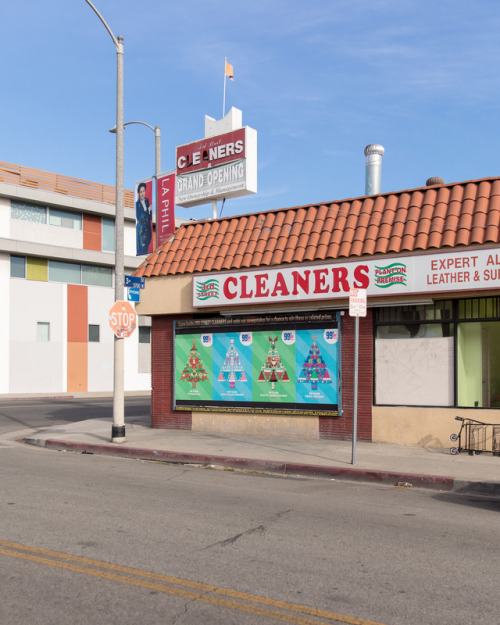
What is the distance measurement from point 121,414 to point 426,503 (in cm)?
768

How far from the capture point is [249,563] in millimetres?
5914

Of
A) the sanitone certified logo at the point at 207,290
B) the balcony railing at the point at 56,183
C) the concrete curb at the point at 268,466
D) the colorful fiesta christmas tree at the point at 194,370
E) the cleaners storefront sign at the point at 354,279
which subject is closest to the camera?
the concrete curb at the point at 268,466

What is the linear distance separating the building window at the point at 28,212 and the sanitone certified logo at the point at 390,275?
2853cm

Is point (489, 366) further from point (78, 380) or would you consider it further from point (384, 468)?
point (78, 380)

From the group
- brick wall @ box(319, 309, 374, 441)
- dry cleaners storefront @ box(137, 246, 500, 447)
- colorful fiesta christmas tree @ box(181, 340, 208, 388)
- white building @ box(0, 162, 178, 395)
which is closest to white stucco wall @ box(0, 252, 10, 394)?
white building @ box(0, 162, 178, 395)

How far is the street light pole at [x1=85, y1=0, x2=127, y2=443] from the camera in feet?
47.8

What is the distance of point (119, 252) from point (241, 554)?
9620mm

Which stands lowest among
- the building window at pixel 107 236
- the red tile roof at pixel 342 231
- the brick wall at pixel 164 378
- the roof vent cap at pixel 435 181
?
the brick wall at pixel 164 378

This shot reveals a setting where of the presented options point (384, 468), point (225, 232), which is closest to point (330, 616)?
→ point (384, 468)

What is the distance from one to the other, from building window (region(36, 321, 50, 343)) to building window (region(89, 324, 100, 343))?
2886 millimetres

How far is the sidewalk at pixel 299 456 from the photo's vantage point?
10.5 m

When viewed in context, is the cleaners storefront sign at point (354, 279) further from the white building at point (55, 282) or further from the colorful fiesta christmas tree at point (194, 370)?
the white building at point (55, 282)

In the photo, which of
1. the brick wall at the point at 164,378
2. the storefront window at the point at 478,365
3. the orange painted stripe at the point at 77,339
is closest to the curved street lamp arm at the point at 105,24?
the brick wall at the point at 164,378

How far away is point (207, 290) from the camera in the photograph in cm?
1616
